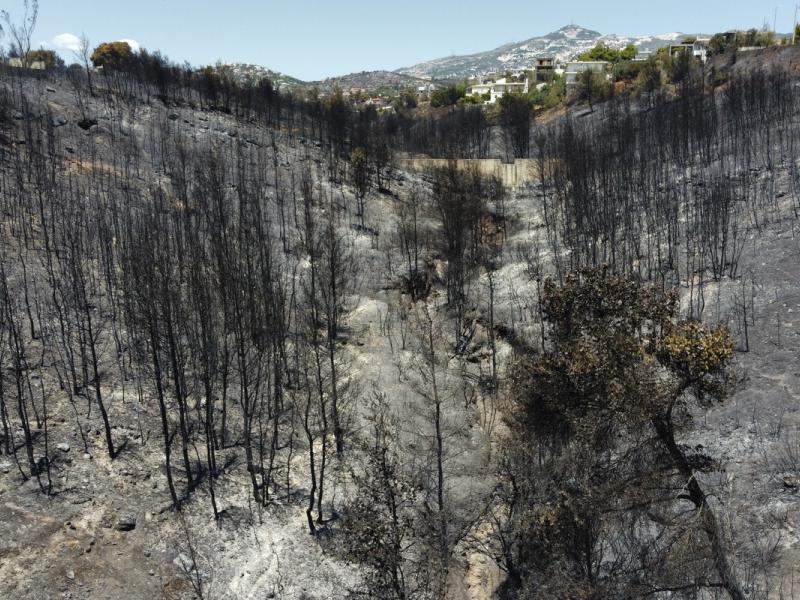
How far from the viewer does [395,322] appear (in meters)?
45.7

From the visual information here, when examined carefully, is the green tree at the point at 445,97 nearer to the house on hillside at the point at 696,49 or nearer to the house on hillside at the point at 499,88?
the house on hillside at the point at 499,88

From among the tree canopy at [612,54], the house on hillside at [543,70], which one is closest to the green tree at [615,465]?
the tree canopy at [612,54]

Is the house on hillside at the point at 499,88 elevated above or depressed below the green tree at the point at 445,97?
above

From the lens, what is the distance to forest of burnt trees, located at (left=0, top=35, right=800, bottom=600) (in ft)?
71.4

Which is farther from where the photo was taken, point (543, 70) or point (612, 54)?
point (543, 70)

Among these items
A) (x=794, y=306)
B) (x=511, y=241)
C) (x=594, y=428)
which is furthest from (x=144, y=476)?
(x=511, y=241)

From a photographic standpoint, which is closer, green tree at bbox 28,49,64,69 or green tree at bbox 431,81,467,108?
green tree at bbox 28,49,64,69

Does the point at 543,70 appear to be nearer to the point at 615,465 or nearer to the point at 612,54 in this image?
the point at 612,54

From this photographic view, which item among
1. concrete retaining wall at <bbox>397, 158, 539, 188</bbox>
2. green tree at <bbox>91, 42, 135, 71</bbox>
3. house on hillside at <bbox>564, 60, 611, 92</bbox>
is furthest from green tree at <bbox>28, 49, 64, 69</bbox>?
house on hillside at <bbox>564, 60, 611, 92</bbox>

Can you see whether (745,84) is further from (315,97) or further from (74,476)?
(74,476)

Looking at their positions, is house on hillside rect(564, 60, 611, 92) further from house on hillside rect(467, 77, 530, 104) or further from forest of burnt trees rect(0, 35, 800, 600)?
forest of burnt trees rect(0, 35, 800, 600)

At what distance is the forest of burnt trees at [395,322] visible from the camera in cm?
2175

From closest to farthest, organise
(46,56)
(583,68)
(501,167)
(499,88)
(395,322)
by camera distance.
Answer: (395,322) → (501,167) → (46,56) → (583,68) → (499,88)

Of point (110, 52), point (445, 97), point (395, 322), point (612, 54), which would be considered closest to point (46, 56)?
point (110, 52)
